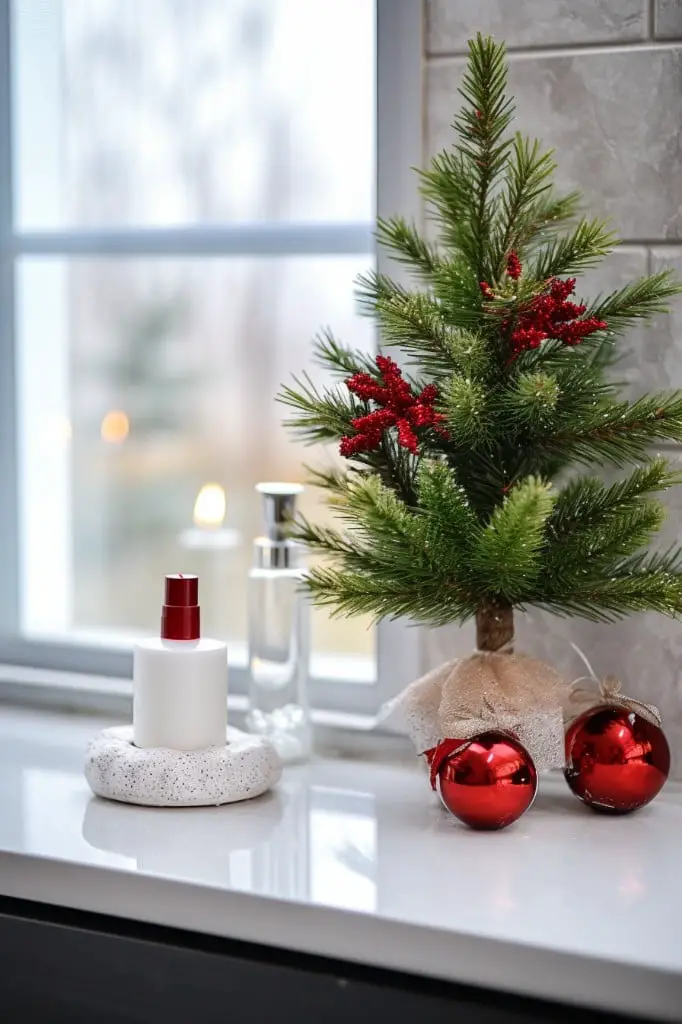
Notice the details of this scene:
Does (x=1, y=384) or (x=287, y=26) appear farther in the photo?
(x=1, y=384)

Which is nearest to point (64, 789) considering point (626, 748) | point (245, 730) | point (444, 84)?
point (245, 730)

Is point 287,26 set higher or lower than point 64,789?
higher

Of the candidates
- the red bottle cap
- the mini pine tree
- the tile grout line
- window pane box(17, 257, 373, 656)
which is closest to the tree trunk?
the mini pine tree

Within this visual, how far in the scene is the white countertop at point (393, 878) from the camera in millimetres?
765

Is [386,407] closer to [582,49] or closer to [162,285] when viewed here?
[582,49]

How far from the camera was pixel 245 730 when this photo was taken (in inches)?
49.8

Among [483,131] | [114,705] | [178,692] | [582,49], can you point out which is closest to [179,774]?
[178,692]

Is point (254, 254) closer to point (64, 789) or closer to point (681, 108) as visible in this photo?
point (681, 108)

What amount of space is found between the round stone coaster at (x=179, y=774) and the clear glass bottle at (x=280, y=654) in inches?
5.2

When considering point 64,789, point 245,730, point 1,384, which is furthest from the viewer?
point 1,384

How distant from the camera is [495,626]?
40.1 inches

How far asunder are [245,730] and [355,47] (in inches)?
28.4

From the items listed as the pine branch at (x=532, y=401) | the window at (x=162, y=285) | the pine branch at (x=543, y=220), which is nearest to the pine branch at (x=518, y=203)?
the pine branch at (x=543, y=220)

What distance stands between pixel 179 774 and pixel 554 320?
1.56 ft
